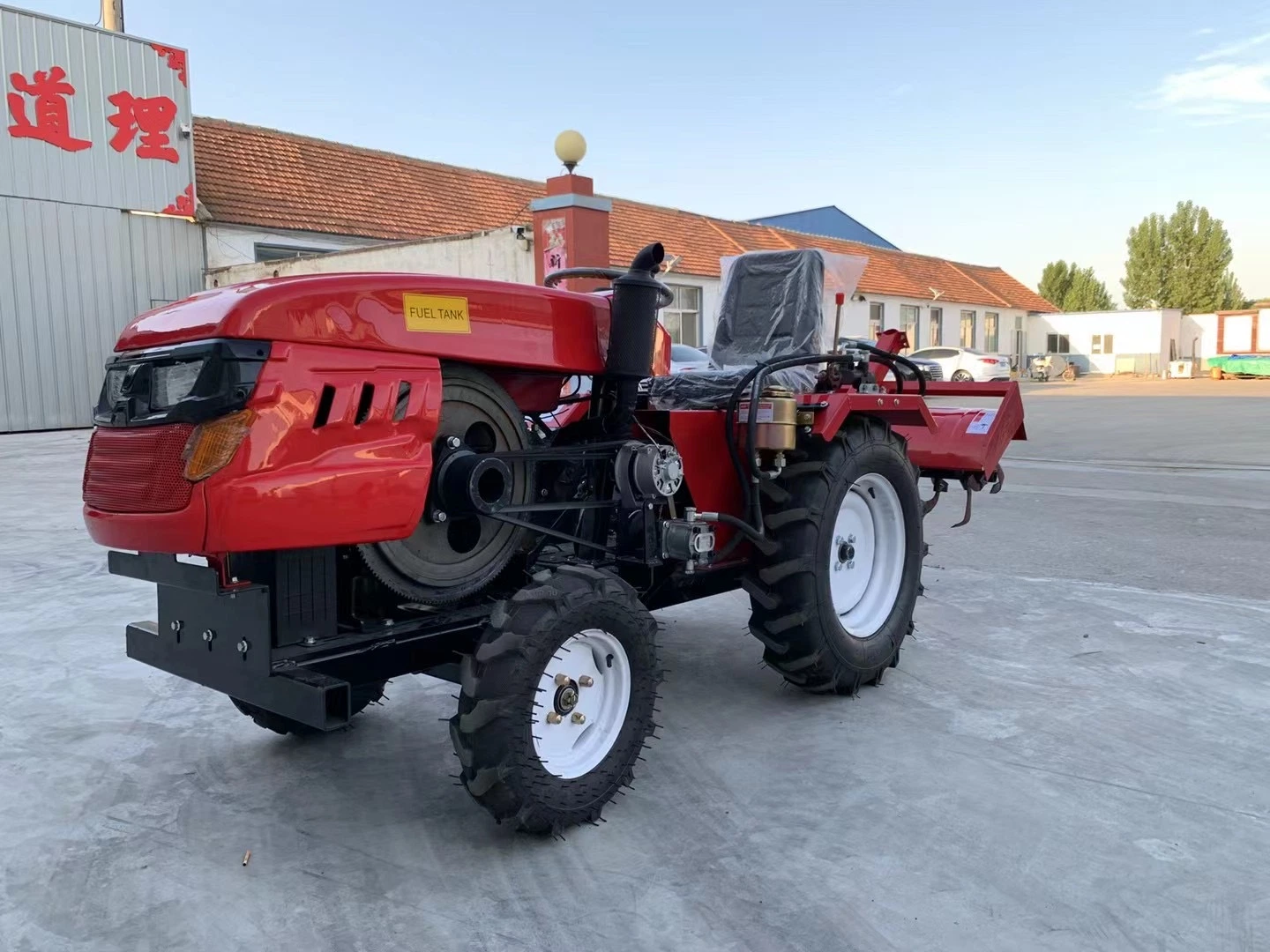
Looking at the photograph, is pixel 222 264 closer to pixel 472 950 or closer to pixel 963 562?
pixel 963 562

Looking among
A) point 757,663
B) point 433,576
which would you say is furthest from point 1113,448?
point 433,576

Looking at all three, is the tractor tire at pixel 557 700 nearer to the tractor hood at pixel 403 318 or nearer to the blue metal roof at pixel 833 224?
the tractor hood at pixel 403 318

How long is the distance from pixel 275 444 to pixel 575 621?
0.85 m

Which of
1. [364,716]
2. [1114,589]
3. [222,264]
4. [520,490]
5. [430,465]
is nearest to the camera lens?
[430,465]

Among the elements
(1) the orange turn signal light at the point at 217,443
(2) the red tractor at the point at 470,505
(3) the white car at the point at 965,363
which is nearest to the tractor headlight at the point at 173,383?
(2) the red tractor at the point at 470,505

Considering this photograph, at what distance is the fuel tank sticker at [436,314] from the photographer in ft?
8.34

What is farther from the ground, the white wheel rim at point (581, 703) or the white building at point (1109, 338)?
the white building at point (1109, 338)

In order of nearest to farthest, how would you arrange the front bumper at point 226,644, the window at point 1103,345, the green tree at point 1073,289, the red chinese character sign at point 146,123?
the front bumper at point 226,644, the red chinese character sign at point 146,123, the window at point 1103,345, the green tree at point 1073,289

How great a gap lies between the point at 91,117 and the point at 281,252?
3.41m

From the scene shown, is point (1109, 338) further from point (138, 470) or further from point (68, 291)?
point (138, 470)

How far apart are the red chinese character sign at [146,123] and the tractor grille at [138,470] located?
14.6m

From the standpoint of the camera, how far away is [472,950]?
6.98ft

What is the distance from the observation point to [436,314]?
→ 2.60 m

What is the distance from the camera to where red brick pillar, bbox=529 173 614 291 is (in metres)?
11.9
